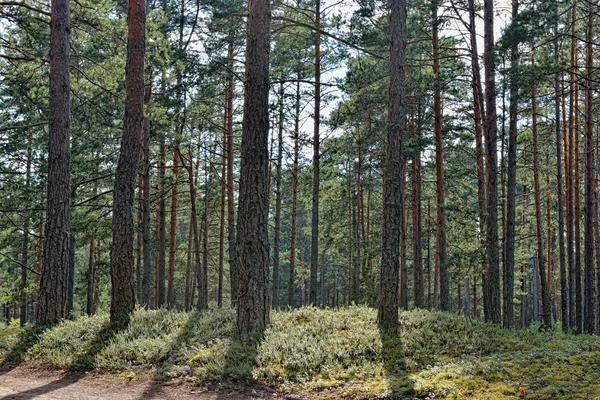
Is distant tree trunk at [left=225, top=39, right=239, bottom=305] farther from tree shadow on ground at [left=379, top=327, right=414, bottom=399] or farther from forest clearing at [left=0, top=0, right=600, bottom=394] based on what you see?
tree shadow on ground at [left=379, top=327, right=414, bottom=399]

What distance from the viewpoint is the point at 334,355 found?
661 cm

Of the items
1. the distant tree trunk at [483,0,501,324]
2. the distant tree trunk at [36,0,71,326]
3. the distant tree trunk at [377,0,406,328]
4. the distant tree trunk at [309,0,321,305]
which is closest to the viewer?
the distant tree trunk at [377,0,406,328]

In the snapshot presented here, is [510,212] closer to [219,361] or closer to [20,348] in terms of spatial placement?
[219,361]

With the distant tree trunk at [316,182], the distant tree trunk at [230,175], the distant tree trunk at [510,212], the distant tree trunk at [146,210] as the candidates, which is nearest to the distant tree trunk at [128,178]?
the distant tree trunk at [146,210]

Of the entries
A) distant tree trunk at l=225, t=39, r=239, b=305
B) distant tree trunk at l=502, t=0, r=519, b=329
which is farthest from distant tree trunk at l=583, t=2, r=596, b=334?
distant tree trunk at l=225, t=39, r=239, b=305

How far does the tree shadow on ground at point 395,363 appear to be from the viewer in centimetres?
530

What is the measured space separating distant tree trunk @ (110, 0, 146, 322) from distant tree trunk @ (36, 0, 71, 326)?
1.13 meters

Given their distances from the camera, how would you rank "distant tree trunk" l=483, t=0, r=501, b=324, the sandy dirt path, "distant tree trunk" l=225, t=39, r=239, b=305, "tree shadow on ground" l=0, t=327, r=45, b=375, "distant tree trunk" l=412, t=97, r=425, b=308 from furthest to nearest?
"distant tree trunk" l=412, t=97, r=425, b=308 < "distant tree trunk" l=225, t=39, r=239, b=305 < "distant tree trunk" l=483, t=0, r=501, b=324 < "tree shadow on ground" l=0, t=327, r=45, b=375 < the sandy dirt path

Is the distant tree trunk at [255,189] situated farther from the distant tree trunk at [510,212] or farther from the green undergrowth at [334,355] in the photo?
the distant tree trunk at [510,212]

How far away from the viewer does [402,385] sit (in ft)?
17.9

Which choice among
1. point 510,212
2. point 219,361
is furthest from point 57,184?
point 510,212

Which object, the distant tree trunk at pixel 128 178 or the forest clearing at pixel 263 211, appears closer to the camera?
the forest clearing at pixel 263 211

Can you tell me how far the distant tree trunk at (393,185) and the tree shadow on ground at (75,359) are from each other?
16.6 feet

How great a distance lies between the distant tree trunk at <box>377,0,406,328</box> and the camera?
27.5 ft
